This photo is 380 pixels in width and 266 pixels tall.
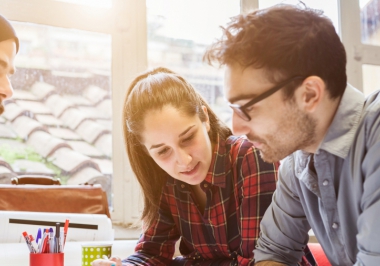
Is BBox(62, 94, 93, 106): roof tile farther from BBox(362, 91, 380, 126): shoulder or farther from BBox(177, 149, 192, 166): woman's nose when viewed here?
BBox(362, 91, 380, 126): shoulder

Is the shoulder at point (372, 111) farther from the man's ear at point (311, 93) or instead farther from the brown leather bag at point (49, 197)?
the brown leather bag at point (49, 197)

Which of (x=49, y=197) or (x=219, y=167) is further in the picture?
(x=49, y=197)

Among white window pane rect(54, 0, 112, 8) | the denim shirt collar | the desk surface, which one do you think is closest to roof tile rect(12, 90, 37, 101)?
white window pane rect(54, 0, 112, 8)

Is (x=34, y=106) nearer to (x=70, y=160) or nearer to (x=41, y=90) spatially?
(x=41, y=90)

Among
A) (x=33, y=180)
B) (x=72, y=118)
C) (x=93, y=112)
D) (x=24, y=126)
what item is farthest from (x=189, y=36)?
(x=33, y=180)

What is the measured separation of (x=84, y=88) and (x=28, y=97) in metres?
0.28

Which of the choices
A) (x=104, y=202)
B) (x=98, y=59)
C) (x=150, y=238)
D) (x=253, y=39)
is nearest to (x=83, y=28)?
(x=98, y=59)

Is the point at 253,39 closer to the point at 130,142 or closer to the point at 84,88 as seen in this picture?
the point at 130,142

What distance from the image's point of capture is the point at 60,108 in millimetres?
2518

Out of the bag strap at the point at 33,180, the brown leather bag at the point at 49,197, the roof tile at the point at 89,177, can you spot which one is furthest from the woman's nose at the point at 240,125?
the roof tile at the point at 89,177

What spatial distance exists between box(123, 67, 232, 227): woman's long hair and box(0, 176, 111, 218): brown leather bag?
47 cm

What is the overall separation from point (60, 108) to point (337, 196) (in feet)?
5.59

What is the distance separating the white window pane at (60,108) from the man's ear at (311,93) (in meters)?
1.60

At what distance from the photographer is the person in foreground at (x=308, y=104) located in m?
1.10
